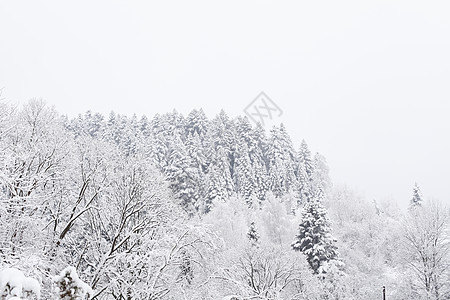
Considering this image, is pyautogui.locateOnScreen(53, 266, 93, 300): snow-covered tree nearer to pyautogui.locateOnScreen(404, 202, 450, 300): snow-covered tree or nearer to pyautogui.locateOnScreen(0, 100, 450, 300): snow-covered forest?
pyautogui.locateOnScreen(0, 100, 450, 300): snow-covered forest

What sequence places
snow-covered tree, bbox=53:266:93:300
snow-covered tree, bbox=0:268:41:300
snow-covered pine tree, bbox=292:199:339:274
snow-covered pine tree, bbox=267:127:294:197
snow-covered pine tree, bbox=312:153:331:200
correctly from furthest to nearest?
1. snow-covered pine tree, bbox=312:153:331:200
2. snow-covered pine tree, bbox=267:127:294:197
3. snow-covered pine tree, bbox=292:199:339:274
4. snow-covered tree, bbox=53:266:93:300
5. snow-covered tree, bbox=0:268:41:300

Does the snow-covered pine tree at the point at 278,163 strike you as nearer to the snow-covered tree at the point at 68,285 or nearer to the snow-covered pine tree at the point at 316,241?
the snow-covered pine tree at the point at 316,241

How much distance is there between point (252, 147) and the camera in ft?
343

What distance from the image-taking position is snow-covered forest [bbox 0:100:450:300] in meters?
13.8

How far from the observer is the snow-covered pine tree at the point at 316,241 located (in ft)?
121

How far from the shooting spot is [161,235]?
16.5 m

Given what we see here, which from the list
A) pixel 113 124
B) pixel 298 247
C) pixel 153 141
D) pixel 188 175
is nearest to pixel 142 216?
pixel 298 247

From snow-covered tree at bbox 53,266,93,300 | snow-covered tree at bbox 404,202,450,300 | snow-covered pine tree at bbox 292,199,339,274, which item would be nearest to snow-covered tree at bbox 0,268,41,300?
snow-covered tree at bbox 53,266,93,300

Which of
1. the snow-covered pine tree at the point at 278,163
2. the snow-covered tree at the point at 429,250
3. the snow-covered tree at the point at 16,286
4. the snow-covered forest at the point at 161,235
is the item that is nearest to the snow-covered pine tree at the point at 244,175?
the snow-covered forest at the point at 161,235

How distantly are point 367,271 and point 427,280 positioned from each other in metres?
11.1

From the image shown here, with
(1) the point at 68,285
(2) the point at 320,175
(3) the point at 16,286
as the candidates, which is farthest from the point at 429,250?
(2) the point at 320,175

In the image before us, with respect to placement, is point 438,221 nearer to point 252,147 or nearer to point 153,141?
point 153,141

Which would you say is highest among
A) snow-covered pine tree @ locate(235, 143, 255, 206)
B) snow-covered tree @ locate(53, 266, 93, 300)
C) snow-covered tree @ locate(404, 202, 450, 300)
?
snow-covered pine tree @ locate(235, 143, 255, 206)

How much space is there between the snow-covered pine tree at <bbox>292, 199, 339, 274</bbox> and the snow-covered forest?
12 centimetres
